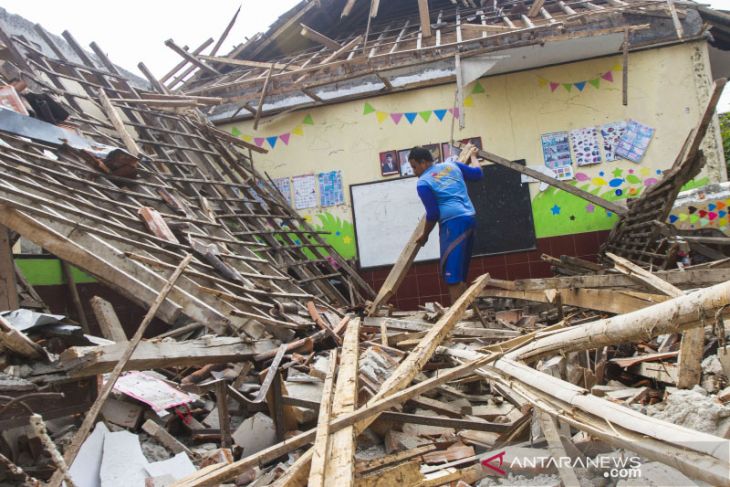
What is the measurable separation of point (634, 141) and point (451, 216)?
4080mm

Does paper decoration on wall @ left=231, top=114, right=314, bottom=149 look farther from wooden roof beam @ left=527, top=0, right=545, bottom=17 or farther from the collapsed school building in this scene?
wooden roof beam @ left=527, top=0, right=545, bottom=17

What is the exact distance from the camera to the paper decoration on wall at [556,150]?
326 inches

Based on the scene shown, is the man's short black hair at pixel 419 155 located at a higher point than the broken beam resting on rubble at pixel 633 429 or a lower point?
higher

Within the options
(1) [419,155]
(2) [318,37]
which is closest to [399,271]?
(1) [419,155]

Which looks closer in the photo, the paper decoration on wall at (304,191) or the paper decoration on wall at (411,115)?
the paper decoration on wall at (411,115)

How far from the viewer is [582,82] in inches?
324

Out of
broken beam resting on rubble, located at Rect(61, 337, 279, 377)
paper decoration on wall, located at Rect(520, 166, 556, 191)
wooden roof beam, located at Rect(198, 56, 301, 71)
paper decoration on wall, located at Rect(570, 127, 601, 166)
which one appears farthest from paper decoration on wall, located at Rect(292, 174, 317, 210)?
broken beam resting on rubble, located at Rect(61, 337, 279, 377)

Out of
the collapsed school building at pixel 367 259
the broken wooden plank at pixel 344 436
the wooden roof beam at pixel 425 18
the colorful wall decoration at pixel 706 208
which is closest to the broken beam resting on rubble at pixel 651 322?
the collapsed school building at pixel 367 259

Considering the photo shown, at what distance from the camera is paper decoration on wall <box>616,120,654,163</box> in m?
7.99

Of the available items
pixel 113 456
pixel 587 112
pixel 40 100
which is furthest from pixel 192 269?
pixel 587 112

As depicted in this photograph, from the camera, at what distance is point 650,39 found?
7895mm

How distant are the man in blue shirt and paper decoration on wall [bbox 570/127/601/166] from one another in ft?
10.8

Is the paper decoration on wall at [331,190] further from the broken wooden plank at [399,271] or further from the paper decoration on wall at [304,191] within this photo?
the broken wooden plank at [399,271]

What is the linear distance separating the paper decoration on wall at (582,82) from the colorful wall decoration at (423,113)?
34.9 inches
